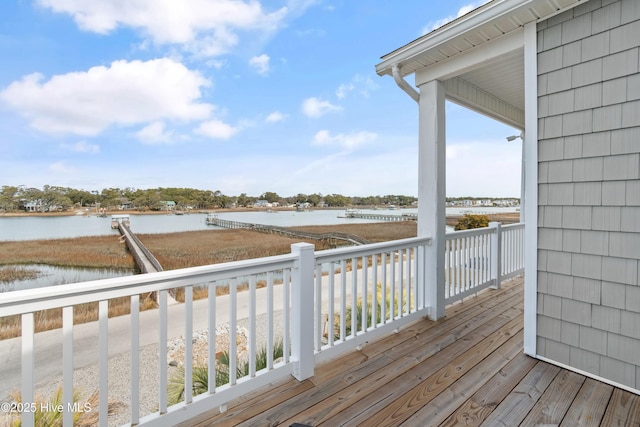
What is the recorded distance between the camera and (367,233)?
6.95 m

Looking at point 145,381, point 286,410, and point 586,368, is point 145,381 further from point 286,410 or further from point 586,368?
point 586,368

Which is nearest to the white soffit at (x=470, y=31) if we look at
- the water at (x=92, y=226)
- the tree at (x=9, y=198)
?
the water at (x=92, y=226)

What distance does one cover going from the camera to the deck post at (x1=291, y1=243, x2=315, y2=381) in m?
1.95

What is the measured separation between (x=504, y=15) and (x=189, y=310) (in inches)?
112

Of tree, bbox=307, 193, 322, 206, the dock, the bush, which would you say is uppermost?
tree, bbox=307, 193, 322, 206

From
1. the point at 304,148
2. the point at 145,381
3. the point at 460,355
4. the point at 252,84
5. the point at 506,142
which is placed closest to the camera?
the point at 460,355

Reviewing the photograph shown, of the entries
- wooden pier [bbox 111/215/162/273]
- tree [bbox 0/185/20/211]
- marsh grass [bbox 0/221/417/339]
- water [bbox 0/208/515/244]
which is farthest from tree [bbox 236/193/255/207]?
tree [bbox 0/185/20/211]

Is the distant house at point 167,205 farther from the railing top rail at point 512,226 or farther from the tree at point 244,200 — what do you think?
the railing top rail at point 512,226

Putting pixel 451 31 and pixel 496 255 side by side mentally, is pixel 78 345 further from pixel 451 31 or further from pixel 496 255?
pixel 496 255

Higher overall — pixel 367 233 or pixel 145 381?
pixel 367 233

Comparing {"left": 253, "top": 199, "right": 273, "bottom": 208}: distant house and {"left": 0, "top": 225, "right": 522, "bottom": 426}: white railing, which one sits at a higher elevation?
{"left": 253, "top": 199, "right": 273, "bottom": 208}: distant house

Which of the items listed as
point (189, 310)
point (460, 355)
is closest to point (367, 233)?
Answer: point (460, 355)

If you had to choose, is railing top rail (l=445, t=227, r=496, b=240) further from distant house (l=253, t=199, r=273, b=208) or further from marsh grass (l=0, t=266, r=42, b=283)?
marsh grass (l=0, t=266, r=42, b=283)

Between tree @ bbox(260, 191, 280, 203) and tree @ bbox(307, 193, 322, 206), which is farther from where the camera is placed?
tree @ bbox(307, 193, 322, 206)
